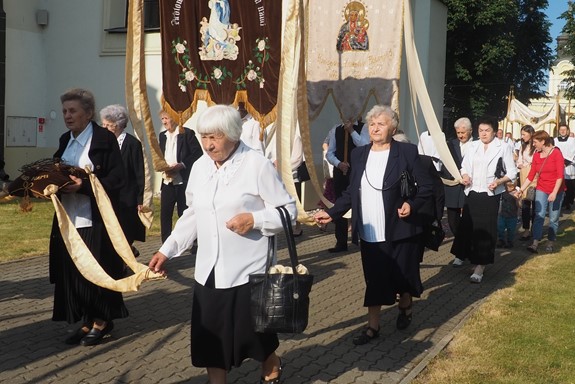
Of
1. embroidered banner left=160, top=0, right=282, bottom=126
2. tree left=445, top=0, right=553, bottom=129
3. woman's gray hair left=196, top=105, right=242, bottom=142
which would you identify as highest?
tree left=445, top=0, right=553, bottom=129

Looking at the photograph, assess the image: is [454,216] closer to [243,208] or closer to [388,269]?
[388,269]

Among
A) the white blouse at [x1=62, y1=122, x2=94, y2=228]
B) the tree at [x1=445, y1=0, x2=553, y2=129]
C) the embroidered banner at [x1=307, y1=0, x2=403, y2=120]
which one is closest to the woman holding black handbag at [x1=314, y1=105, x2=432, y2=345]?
the white blouse at [x1=62, y1=122, x2=94, y2=228]

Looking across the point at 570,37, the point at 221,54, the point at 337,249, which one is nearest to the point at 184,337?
the point at 221,54

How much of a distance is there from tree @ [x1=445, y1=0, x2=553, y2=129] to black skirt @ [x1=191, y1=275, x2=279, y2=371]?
2792 centimetres

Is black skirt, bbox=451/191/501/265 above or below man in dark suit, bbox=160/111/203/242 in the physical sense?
below

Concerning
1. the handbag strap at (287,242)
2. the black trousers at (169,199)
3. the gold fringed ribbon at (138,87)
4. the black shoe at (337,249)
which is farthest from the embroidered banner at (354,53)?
the handbag strap at (287,242)

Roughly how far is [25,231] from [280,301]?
8.67m

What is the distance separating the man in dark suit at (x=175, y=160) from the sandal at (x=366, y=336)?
12.7ft

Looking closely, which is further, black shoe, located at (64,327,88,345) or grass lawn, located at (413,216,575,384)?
black shoe, located at (64,327,88,345)

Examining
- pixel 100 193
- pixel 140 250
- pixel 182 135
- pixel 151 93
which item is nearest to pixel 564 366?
pixel 100 193

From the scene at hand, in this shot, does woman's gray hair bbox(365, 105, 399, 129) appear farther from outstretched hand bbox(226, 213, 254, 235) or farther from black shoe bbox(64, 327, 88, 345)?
black shoe bbox(64, 327, 88, 345)

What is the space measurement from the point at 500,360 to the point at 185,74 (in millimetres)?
5282

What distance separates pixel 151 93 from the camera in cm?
1658

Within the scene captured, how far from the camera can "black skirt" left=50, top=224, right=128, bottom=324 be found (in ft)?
17.1
